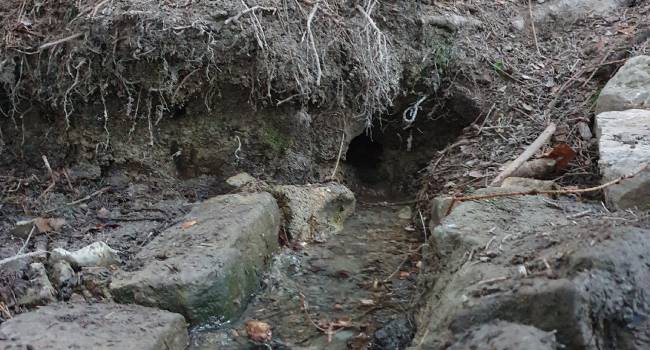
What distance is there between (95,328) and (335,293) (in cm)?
124

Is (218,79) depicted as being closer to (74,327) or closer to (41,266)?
(41,266)

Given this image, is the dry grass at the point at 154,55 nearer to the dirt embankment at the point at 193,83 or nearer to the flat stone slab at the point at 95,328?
the dirt embankment at the point at 193,83

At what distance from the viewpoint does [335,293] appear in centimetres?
334

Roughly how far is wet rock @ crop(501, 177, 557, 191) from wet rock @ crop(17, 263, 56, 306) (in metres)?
2.24

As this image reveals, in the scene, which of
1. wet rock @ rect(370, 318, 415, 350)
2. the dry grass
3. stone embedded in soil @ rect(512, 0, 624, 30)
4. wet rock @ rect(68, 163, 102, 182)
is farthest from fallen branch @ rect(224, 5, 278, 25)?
stone embedded in soil @ rect(512, 0, 624, 30)

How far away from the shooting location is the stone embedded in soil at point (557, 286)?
1889mm

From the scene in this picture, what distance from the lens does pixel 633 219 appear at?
241cm

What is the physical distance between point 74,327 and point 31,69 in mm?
2111

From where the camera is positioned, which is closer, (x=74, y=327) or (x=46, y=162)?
(x=74, y=327)

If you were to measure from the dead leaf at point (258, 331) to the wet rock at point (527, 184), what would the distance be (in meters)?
1.42

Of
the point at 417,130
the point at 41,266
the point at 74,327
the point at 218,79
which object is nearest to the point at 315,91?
the point at 218,79

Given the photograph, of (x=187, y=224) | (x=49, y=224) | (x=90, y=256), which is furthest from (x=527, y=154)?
(x=49, y=224)

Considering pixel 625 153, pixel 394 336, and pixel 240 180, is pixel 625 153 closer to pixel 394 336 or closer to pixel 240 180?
pixel 394 336

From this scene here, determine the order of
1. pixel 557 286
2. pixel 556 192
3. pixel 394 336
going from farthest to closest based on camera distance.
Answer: pixel 556 192
pixel 394 336
pixel 557 286
